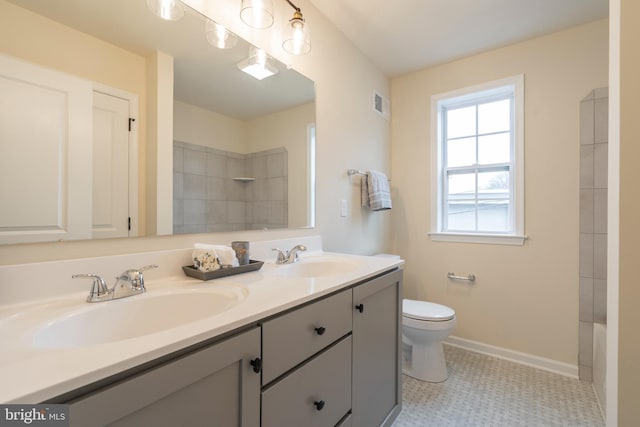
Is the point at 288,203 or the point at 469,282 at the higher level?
the point at 288,203

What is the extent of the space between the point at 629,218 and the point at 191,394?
50.6 inches

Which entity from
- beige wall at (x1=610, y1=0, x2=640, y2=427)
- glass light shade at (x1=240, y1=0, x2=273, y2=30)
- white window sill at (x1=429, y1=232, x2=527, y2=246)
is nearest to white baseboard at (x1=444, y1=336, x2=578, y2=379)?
white window sill at (x1=429, y1=232, x2=527, y2=246)

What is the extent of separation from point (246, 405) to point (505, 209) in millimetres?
2358

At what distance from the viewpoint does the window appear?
87.9 inches

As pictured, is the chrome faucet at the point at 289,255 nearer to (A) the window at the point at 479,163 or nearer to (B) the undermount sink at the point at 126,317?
(B) the undermount sink at the point at 126,317

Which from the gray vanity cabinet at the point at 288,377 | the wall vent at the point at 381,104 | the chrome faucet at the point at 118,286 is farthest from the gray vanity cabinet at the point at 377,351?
the wall vent at the point at 381,104

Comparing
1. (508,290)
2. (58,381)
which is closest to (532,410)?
(508,290)

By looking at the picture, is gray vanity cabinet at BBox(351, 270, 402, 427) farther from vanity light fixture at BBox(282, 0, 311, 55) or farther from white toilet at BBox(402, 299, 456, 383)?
vanity light fixture at BBox(282, 0, 311, 55)

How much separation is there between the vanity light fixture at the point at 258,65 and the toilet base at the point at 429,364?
77.2 inches

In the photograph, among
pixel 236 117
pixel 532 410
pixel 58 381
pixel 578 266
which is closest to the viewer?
pixel 58 381

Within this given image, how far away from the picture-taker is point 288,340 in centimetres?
86

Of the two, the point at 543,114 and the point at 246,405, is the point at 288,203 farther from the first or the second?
the point at 543,114

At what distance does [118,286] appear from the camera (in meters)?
0.89

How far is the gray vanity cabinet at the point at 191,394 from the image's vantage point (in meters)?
0.49
